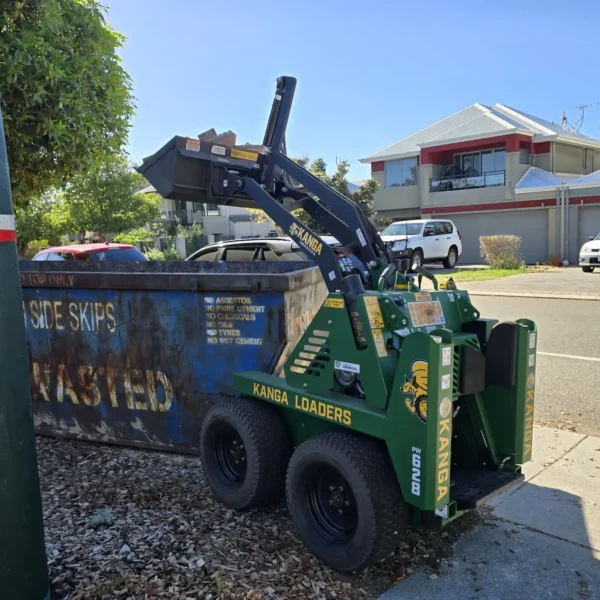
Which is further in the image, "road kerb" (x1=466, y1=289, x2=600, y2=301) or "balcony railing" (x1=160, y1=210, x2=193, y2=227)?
"balcony railing" (x1=160, y1=210, x2=193, y2=227)

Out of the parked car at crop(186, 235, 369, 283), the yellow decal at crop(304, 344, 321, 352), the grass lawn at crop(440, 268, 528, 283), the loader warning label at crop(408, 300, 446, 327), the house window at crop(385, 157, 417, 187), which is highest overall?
the house window at crop(385, 157, 417, 187)

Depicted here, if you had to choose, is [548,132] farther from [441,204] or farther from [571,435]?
[571,435]

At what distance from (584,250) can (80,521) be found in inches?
808

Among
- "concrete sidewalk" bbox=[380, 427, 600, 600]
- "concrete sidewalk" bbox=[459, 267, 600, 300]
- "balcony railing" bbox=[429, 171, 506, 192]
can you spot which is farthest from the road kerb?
"balcony railing" bbox=[429, 171, 506, 192]

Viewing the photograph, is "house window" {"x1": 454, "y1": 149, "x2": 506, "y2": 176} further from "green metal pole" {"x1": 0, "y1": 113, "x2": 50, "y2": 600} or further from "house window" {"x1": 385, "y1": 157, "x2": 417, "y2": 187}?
"green metal pole" {"x1": 0, "y1": 113, "x2": 50, "y2": 600}

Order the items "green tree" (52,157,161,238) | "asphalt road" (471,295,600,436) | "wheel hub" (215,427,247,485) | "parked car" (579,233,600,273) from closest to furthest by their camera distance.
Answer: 1. "wheel hub" (215,427,247,485)
2. "asphalt road" (471,295,600,436)
3. "parked car" (579,233,600,273)
4. "green tree" (52,157,161,238)

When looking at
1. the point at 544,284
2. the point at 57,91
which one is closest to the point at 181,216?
the point at 544,284

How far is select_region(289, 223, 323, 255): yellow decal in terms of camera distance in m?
3.73

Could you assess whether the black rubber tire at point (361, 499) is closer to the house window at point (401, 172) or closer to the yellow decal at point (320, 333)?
the yellow decal at point (320, 333)

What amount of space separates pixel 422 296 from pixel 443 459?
1040 millimetres

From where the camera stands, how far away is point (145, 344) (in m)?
4.71

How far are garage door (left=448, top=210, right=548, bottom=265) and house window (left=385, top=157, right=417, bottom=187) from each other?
3771 millimetres

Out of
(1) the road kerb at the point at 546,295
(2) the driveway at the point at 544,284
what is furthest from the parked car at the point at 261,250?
(2) the driveway at the point at 544,284

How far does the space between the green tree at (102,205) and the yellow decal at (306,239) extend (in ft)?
90.6
